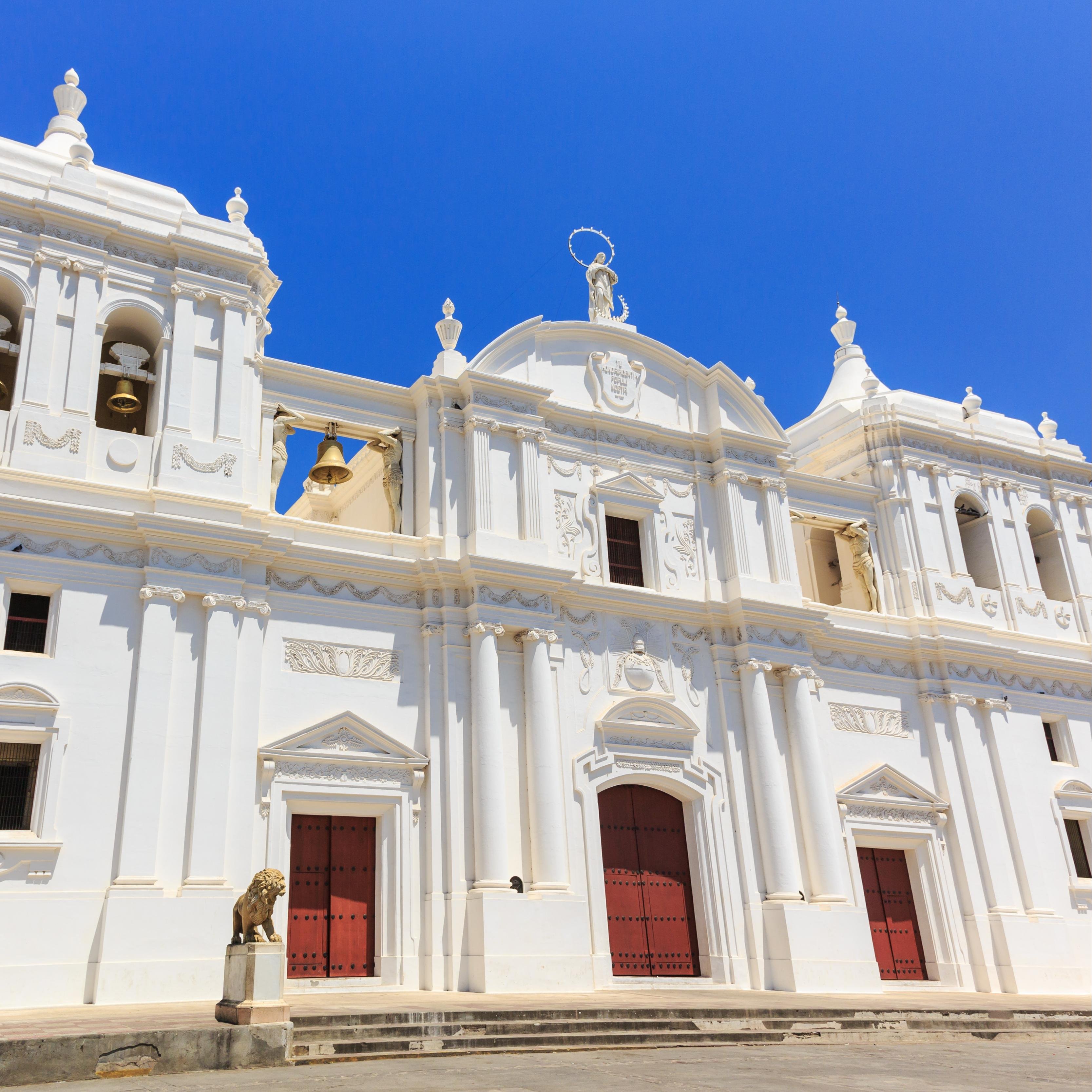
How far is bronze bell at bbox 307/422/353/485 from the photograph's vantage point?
1762 cm

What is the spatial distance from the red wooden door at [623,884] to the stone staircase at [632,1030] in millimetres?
4248

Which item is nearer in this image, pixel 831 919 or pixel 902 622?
pixel 831 919

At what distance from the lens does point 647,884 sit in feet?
58.7

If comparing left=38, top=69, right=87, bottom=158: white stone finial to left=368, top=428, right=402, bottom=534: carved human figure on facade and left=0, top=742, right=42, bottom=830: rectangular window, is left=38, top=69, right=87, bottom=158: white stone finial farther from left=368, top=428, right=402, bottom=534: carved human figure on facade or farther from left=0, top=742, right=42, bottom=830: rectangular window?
left=0, top=742, right=42, bottom=830: rectangular window

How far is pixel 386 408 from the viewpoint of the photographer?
61.9 feet

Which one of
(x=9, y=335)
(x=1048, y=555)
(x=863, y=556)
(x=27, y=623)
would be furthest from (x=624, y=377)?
(x=1048, y=555)

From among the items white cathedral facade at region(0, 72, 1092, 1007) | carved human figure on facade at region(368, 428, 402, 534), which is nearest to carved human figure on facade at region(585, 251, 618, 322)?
white cathedral facade at region(0, 72, 1092, 1007)

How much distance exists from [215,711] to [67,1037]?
6374mm

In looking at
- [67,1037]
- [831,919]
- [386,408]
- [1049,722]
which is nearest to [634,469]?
[386,408]

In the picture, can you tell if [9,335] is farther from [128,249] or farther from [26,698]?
[26,698]

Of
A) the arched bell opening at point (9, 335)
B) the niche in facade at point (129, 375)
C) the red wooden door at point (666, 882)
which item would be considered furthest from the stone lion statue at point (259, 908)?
the arched bell opening at point (9, 335)

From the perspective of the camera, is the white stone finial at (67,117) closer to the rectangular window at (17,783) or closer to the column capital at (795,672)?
the rectangular window at (17,783)

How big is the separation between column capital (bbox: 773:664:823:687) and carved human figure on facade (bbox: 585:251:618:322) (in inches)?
309

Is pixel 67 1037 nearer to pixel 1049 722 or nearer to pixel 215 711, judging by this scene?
pixel 215 711
